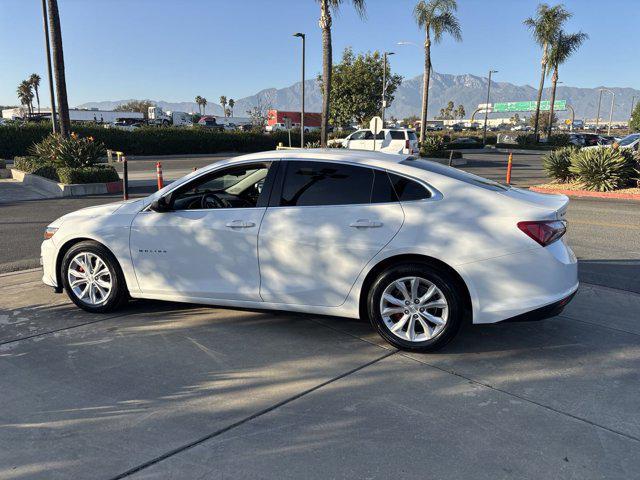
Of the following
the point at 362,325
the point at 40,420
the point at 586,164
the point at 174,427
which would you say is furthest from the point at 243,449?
the point at 586,164

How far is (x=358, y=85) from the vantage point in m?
45.1

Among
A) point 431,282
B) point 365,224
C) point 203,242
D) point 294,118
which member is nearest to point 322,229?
point 365,224

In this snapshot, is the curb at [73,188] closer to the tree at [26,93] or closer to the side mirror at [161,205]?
the side mirror at [161,205]

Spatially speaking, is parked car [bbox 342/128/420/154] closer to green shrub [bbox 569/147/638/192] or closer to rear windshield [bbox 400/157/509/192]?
green shrub [bbox 569/147/638/192]

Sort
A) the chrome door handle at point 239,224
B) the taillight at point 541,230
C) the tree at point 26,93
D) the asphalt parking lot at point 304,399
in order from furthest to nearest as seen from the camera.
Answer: the tree at point 26,93, the chrome door handle at point 239,224, the taillight at point 541,230, the asphalt parking lot at point 304,399

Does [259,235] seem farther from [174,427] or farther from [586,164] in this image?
[586,164]

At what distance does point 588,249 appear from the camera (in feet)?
26.5

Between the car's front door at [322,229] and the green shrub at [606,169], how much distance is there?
14.0m

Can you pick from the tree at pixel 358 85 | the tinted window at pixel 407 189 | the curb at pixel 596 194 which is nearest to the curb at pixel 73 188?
the curb at pixel 596 194

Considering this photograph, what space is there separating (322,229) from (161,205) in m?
1.56

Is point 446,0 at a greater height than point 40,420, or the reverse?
point 446,0

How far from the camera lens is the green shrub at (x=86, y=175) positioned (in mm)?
15617

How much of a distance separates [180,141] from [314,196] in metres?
33.9

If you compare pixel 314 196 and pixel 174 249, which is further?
pixel 174 249
